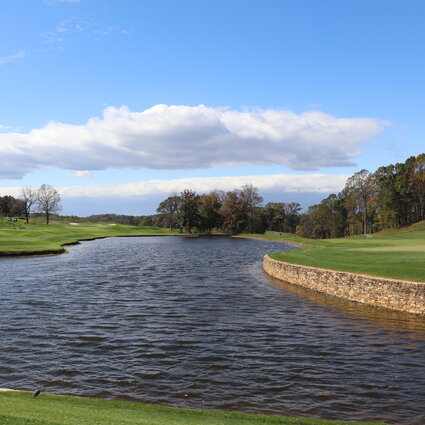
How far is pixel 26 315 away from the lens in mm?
19719

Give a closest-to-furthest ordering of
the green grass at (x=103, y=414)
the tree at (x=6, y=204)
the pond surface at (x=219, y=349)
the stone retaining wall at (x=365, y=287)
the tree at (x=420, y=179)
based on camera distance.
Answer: the green grass at (x=103, y=414), the pond surface at (x=219, y=349), the stone retaining wall at (x=365, y=287), the tree at (x=420, y=179), the tree at (x=6, y=204)

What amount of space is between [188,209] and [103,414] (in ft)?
353

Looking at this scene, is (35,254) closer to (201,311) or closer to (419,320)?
(201,311)

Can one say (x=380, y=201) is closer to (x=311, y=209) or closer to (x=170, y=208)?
(x=311, y=209)

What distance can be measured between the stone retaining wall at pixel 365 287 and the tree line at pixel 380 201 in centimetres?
6232

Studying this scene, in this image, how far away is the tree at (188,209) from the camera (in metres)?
115

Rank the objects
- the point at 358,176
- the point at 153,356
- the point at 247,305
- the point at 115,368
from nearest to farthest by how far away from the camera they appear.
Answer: the point at 115,368 < the point at 153,356 < the point at 247,305 < the point at 358,176

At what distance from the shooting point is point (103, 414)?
809cm

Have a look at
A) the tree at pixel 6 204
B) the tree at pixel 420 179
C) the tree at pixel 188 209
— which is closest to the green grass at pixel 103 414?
the tree at pixel 420 179

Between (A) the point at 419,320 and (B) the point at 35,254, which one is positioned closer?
(A) the point at 419,320

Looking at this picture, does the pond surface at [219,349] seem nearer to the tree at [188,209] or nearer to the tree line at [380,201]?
the tree line at [380,201]

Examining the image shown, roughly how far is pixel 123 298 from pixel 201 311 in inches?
240

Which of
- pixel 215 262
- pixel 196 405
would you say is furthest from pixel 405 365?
pixel 215 262

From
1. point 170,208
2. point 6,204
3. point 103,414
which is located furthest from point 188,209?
point 103,414
